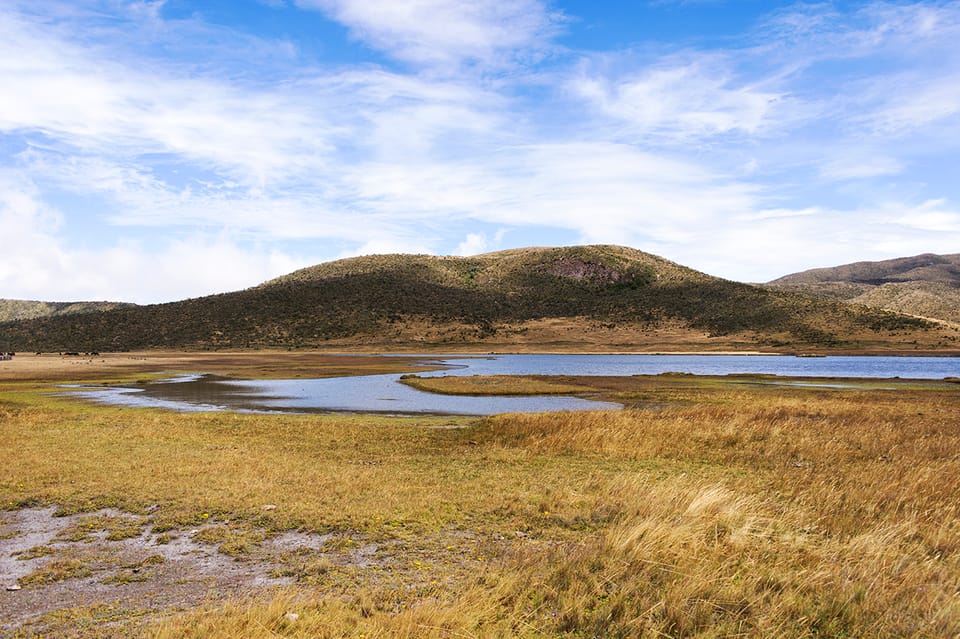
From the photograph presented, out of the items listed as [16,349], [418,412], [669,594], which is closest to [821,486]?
[669,594]

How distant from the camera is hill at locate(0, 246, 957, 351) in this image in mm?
124812

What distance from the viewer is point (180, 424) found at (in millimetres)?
26781

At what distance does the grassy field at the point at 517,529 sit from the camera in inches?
275

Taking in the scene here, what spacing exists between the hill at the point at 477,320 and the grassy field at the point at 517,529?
105682mm

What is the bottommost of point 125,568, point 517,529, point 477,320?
point 517,529

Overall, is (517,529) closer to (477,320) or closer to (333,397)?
(333,397)

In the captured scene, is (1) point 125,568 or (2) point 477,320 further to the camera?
(2) point 477,320

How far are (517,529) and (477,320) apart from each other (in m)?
135

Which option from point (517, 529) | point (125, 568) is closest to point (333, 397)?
point (517, 529)

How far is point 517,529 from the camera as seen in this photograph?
11.0 metres

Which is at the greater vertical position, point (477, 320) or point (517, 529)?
point (477, 320)

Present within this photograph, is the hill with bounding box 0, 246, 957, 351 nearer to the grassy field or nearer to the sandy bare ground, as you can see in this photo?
the grassy field

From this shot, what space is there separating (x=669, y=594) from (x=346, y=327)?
134170 millimetres

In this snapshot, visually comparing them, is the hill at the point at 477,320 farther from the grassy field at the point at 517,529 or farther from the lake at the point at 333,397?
the grassy field at the point at 517,529
